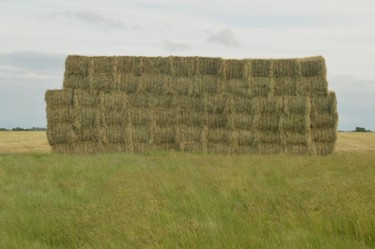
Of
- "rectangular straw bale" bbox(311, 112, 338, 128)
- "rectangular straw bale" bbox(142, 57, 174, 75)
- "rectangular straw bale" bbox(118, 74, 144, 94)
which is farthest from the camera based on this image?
"rectangular straw bale" bbox(142, 57, 174, 75)

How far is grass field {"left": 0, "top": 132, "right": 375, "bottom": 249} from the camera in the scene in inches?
225

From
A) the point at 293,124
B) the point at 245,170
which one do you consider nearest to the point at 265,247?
the point at 245,170

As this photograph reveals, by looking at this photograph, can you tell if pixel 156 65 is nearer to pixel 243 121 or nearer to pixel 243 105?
pixel 243 105

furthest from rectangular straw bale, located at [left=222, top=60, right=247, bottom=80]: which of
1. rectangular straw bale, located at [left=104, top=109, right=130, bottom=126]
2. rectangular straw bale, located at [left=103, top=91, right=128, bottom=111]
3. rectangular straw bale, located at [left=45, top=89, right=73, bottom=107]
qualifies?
rectangular straw bale, located at [left=45, top=89, right=73, bottom=107]

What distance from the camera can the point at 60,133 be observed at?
68.6 ft

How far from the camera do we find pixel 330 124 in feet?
67.6

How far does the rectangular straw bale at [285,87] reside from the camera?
2072cm

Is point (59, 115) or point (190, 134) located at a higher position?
point (59, 115)

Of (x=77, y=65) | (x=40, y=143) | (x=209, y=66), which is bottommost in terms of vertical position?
(x=40, y=143)

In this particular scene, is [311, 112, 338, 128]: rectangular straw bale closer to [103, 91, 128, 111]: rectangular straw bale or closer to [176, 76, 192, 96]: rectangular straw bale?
[176, 76, 192, 96]: rectangular straw bale

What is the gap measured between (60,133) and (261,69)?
8078mm

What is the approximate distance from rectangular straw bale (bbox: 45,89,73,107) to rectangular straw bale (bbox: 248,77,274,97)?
22.8 feet

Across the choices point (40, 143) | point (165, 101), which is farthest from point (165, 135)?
point (40, 143)

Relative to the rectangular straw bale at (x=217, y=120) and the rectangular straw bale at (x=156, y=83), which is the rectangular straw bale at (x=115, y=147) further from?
the rectangular straw bale at (x=217, y=120)
